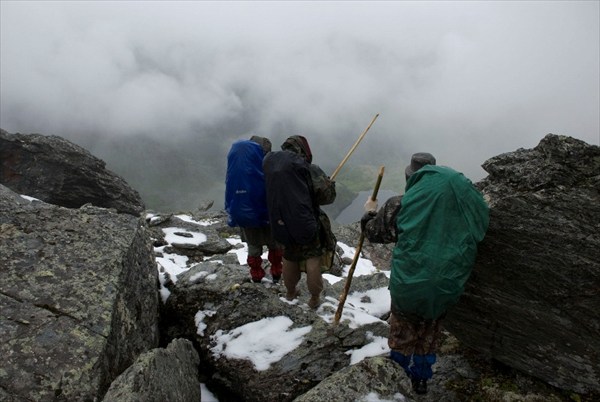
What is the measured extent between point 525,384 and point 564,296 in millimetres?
1556

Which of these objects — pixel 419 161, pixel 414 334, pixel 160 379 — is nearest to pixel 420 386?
pixel 414 334

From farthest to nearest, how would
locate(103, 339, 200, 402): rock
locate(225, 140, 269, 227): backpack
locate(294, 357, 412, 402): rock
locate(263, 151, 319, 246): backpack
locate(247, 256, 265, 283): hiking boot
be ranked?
locate(247, 256, 265, 283): hiking boot, locate(225, 140, 269, 227): backpack, locate(263, 151, 319, 246): backpack, locate(294, 357, 412, 402): rock, locate(103, 339, 200, 402): rock

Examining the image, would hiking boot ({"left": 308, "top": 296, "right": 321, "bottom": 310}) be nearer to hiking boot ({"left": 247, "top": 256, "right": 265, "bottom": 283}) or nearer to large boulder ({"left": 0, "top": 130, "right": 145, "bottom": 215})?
hiking boot ({"left": 247, "top": 256, "right": 265, "bottom": 283})

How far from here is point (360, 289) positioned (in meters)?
10.1

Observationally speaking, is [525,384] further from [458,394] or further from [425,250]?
[425,250]

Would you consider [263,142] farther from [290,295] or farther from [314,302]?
[314,302]

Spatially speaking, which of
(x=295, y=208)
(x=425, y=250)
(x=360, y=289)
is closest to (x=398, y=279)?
(x=425, y=250)

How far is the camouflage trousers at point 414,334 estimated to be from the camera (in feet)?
→ 18.2

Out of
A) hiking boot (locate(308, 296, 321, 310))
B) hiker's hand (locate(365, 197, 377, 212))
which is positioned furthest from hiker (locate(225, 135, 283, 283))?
hiker's hand (locate(365, 197, 377, 212))

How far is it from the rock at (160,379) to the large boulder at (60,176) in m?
25.1

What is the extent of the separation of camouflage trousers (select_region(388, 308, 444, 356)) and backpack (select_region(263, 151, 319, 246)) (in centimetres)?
208

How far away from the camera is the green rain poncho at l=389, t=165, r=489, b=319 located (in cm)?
495

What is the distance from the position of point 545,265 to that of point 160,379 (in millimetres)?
5376

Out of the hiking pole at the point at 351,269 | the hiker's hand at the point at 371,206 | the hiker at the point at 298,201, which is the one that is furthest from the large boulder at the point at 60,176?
the hiker's hand at the point at 371,206
